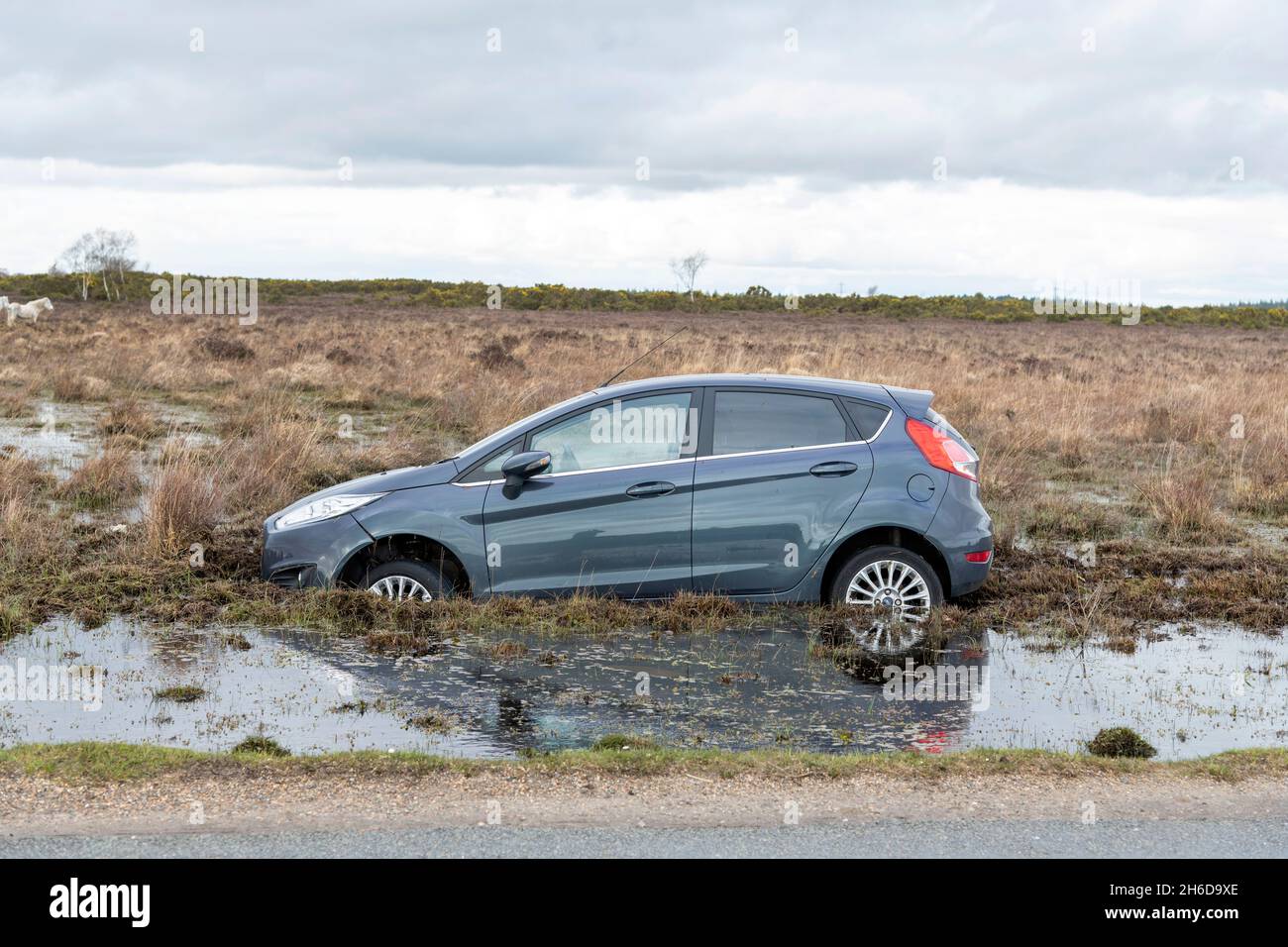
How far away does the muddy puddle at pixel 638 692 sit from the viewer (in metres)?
6.32

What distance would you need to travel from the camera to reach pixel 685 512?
8.30m

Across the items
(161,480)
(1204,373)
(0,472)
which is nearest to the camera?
(161,480)

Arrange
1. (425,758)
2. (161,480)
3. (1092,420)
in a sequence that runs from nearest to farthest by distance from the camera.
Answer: (425,758)
(161,480)
(1092,420)

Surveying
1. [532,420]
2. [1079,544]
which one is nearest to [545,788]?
[532,420]

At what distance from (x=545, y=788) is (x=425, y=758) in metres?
0.63

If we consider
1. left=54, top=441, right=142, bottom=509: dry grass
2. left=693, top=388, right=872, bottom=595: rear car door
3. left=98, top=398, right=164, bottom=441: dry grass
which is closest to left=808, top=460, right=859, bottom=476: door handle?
left=693, top=388, right=872, bottom=595: rear car door

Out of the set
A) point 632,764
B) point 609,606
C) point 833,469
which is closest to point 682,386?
point 833,469

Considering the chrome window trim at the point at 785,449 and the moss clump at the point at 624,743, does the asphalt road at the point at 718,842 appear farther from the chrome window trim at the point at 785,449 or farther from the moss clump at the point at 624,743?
the chrome window trim at the point at 785,449

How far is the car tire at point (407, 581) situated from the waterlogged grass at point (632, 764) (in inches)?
102

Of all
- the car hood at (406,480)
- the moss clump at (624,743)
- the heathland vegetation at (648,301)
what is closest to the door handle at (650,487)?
the car hood at (406,480)

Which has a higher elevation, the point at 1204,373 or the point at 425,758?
the point at 1204,373

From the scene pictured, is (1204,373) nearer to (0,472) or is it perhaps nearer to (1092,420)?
(1092,420)

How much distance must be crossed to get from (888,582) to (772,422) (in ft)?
4.24

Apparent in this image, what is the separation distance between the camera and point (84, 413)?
20250 millimetres
